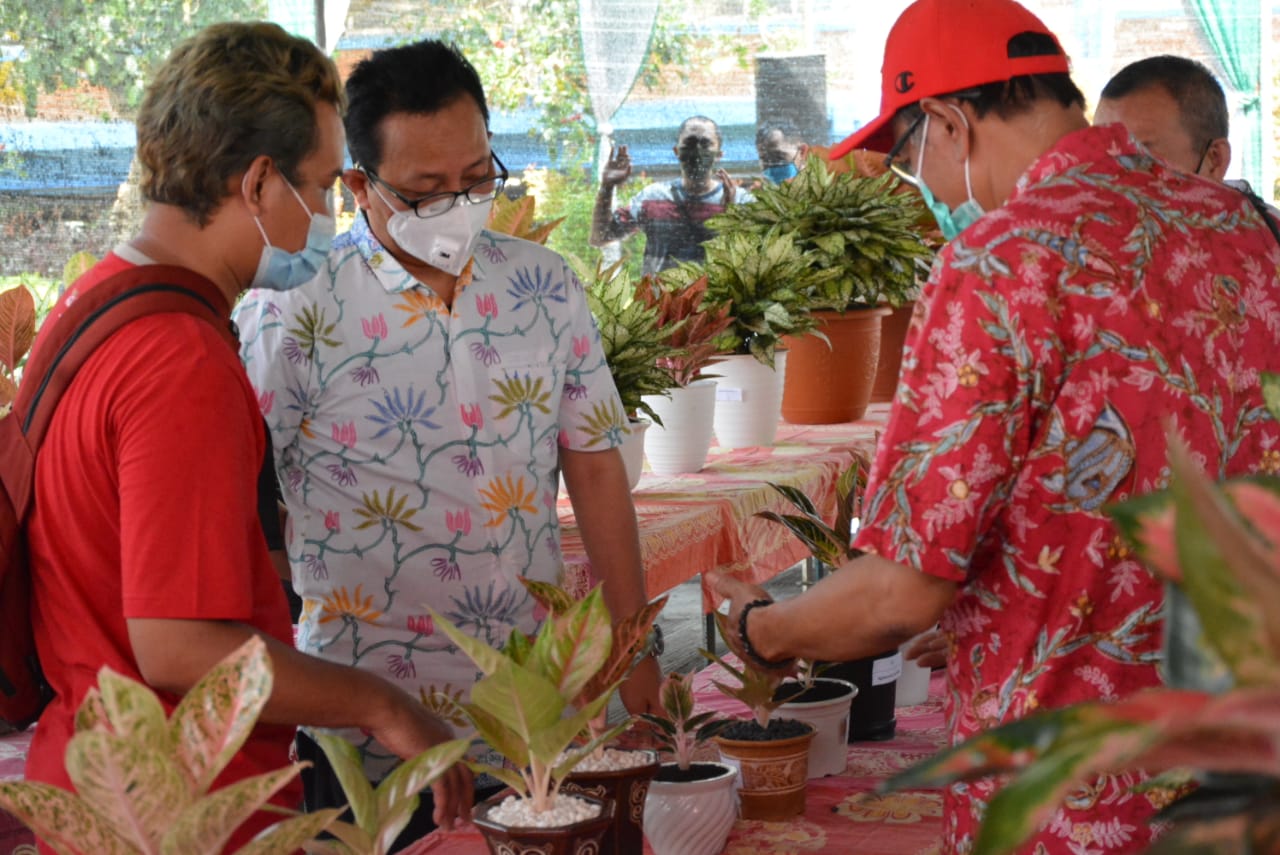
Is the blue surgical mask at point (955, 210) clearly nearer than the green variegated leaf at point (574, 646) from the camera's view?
No

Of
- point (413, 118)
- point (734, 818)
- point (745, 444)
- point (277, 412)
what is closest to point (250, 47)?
point (413, 118)

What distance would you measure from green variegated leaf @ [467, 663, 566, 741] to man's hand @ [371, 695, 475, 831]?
20cm

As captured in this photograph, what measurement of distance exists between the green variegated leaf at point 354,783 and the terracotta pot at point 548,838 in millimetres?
114

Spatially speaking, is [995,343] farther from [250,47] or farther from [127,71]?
[127,71]

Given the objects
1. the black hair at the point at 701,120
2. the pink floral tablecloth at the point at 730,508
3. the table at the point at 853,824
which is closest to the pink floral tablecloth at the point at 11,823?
the pink floral tablecloth at the point at 730,508

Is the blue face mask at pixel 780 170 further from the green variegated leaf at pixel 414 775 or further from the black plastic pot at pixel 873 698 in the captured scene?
the green variegated leaf at pixel 414 775

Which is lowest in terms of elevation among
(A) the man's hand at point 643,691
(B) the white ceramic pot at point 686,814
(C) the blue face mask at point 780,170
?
(A) the man's hand at point 643,691

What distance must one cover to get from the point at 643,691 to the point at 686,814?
403 millimetres

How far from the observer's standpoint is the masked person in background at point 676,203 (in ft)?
19.6

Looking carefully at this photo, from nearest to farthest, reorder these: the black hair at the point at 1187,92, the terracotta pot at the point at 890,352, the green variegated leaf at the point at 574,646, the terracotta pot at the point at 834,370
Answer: the green variegated leaf at the point at 574,646
the black hair at the point at 1187,92
the terracotta pot at the point at 834,370
the terracotta pot at the point at 890,352

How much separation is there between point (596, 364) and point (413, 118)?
0.41m

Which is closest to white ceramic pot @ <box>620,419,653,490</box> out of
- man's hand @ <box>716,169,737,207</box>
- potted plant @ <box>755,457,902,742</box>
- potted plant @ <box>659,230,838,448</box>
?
potted plant @ <box>659,230,838,448</box>

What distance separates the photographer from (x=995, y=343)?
1103mm

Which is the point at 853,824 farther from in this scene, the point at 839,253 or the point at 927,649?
the point at 839,253
